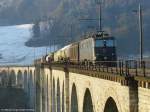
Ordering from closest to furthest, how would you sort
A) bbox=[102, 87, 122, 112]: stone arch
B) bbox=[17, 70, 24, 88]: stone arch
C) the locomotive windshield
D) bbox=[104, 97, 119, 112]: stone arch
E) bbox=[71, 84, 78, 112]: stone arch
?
bbox=[102, 87, 122, 112]: stone arch < bbox=[104, 97, 119, 112]: stone arch < the locomotive windshield < bbox=[71, 84, 78, 112]: stone arch < bbox=[17, 70, 24, 88]: stone arch

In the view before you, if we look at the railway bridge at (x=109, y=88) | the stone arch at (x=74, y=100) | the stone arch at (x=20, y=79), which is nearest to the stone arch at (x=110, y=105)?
the railway bridge at (x=109, y=88)

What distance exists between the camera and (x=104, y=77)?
33.2 m

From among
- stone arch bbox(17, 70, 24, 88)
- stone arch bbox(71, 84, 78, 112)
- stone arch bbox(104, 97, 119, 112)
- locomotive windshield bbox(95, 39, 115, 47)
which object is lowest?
stone arch bbox(17, 70, 24, 88)

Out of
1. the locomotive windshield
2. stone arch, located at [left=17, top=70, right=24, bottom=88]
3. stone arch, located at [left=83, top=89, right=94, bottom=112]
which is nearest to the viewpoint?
stone arch, located at [left=83, top=89, right=94, bottom=112]

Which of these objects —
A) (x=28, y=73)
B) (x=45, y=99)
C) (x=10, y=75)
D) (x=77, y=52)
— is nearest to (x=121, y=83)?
(x=77, y=52)

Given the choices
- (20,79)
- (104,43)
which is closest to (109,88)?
(104,43)

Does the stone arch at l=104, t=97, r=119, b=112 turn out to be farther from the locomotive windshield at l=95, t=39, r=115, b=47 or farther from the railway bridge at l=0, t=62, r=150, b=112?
the locomotive windshield at l=95, t=39, r=115, b=47

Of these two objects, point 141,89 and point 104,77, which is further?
point 104,77

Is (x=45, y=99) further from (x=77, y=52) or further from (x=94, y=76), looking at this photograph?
(x=94, y=76)

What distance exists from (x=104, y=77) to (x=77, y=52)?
104 ft

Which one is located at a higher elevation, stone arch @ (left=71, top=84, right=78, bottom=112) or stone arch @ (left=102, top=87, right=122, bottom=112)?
stone arch @ (left=102, top=87, right=122, bottom=112)

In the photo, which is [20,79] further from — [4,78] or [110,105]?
[110,105]

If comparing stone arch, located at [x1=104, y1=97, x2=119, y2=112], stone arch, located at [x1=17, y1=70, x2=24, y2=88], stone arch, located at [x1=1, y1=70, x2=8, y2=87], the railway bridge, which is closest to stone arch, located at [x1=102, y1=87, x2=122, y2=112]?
the railway bridge

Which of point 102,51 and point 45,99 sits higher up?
point 102,51
